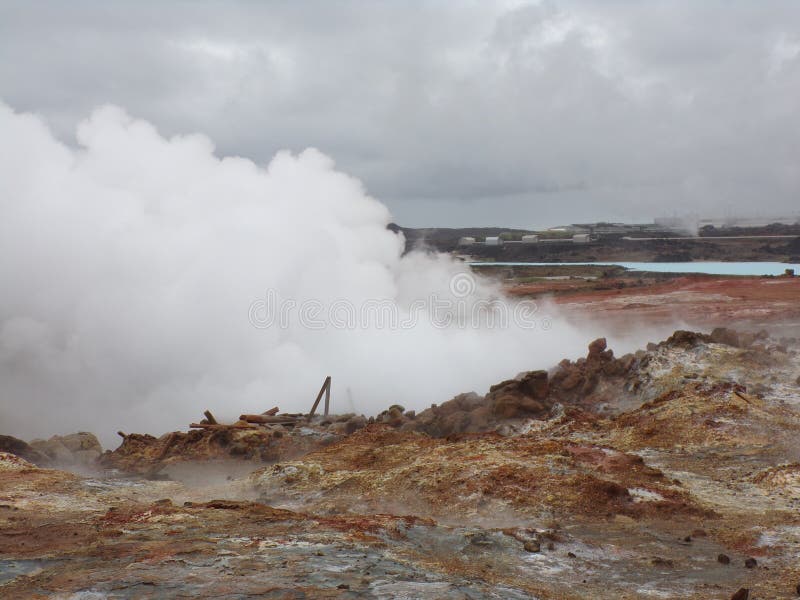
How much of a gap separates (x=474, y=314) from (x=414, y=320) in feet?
19.2

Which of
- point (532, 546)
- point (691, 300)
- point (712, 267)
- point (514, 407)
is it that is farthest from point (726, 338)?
point (712, 267)

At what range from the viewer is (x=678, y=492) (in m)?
9.48

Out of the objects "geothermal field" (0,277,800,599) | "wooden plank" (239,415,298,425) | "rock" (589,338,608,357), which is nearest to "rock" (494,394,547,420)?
"geothermal field" (0,277,800,599)

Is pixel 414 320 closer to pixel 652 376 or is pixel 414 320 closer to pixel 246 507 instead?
pixel 652 376

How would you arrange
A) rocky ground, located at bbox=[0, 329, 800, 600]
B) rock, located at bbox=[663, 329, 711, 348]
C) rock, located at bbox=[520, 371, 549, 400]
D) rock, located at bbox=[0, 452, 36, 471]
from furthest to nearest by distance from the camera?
rock, located at bbox=[663, 329, 711, 348], rock, located at bbox=[520, 371, 549, 400], rock, located at bbox=[0, 452, 36, 471], rocky ground, located at bbox=[0, 329, 800, 600]

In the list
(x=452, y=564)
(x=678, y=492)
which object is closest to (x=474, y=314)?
(x=678, y=492)

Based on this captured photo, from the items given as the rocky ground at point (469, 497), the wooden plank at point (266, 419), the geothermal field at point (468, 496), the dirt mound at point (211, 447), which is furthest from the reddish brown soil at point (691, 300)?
the dirt mound at point (211, 447)

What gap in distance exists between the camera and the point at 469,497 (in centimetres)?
964

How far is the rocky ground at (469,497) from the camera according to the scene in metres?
6.55

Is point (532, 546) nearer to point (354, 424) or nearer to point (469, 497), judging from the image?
point (469, 497)

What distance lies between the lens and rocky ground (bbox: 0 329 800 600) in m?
6.55

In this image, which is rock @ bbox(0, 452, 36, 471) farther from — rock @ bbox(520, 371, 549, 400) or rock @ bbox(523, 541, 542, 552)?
rock @ bbox(520, 371, 549, 400)

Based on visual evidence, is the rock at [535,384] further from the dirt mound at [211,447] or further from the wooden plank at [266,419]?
the wooden plank at [266,419]

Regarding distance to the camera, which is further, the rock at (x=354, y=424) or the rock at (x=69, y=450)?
the rock at (x=354, y=424)
